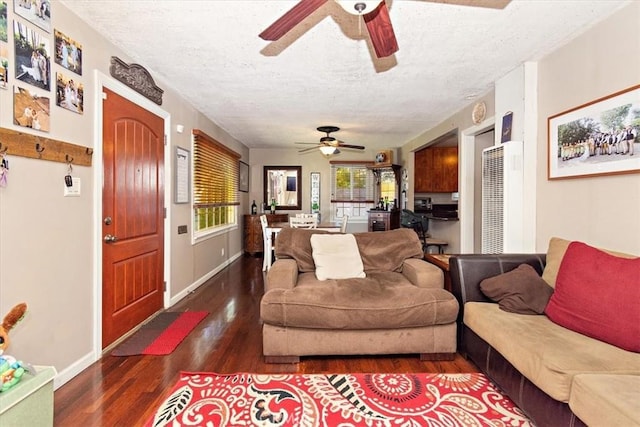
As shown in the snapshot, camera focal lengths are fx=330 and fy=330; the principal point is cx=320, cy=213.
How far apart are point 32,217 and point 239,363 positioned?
157 cm

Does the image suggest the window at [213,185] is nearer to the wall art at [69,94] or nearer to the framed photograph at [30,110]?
the wall art at [69,94]

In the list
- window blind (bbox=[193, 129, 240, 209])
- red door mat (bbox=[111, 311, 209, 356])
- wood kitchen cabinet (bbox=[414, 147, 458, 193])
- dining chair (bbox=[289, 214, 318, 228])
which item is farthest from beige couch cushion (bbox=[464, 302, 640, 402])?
wood kitchen cabinet (bbox=[414, 147, 458, 193])

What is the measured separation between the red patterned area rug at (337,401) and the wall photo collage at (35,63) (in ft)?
5.98

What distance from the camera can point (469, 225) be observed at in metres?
4.64

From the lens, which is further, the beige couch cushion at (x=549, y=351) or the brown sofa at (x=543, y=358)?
the beige couch cushion at (x=549, y=351)

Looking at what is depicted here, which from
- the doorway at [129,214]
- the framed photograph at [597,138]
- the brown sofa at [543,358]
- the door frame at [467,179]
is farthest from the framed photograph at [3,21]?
the door frame at [467,179]

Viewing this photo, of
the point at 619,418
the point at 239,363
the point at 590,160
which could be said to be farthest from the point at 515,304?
the point at 239,363

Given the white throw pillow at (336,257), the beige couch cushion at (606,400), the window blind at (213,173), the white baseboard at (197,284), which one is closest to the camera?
the beige couch cushion at (606,400)

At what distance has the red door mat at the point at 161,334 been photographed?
2562mm

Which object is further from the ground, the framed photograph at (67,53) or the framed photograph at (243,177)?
the framed photograph at (67,53)

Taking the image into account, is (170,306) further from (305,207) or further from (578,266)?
(305,207)

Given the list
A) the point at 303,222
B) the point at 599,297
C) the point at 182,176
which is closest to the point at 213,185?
the point at 182,176

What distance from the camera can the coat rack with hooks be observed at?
1.70 metres

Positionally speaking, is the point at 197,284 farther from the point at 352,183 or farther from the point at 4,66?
the point at 352,183
